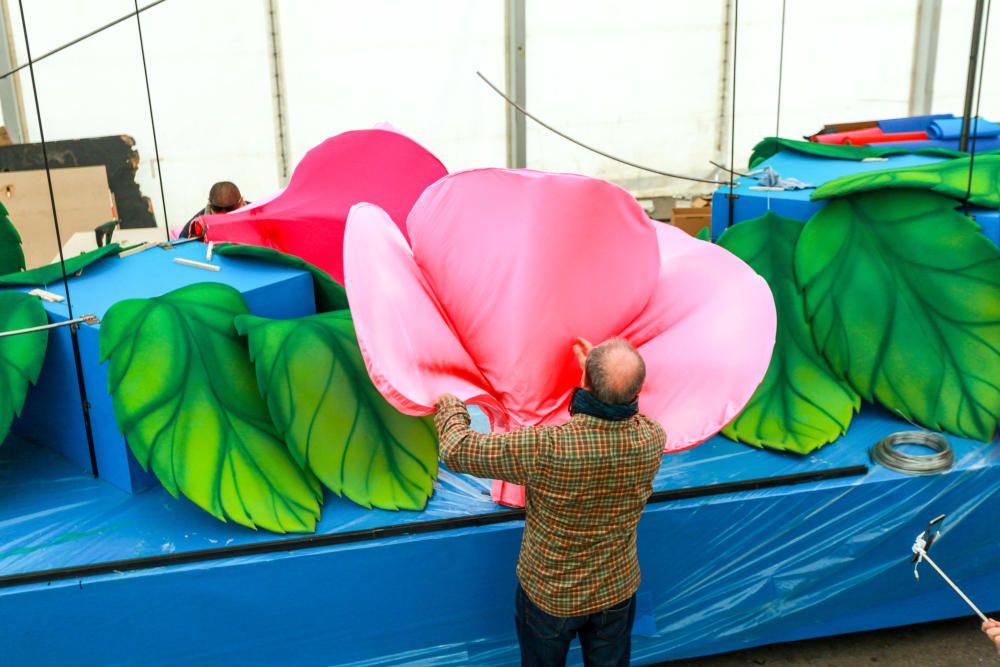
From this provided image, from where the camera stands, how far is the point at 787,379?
8.08 ft

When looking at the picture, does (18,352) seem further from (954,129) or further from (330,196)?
(954,129)

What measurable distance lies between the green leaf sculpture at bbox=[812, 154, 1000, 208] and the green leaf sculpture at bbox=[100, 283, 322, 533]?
5.23 feet

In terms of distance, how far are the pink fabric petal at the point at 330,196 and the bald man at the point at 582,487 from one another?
1.04 m

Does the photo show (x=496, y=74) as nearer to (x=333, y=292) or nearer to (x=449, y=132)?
(x=449, y=132)

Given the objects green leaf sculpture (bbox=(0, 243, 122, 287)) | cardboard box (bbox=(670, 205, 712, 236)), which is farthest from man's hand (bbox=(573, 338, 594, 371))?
cardboard box (bbox=(670, 205, 712, 236))

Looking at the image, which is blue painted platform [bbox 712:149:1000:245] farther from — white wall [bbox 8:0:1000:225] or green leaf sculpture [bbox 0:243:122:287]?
white wall [bbox 8:0:1000:225]

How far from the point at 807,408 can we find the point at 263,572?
55.0 inches

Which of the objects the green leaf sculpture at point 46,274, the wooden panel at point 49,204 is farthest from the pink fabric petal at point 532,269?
the wooden panel at point 49,204

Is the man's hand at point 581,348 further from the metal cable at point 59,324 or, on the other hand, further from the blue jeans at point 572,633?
the metal cable at point 59,324

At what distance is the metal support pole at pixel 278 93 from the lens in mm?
5723

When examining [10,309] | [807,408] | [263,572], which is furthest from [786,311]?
[10,309]

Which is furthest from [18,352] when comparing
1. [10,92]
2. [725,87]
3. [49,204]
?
[725,87]

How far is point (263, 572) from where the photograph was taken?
6.39ft

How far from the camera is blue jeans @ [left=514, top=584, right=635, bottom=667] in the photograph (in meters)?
1.77
